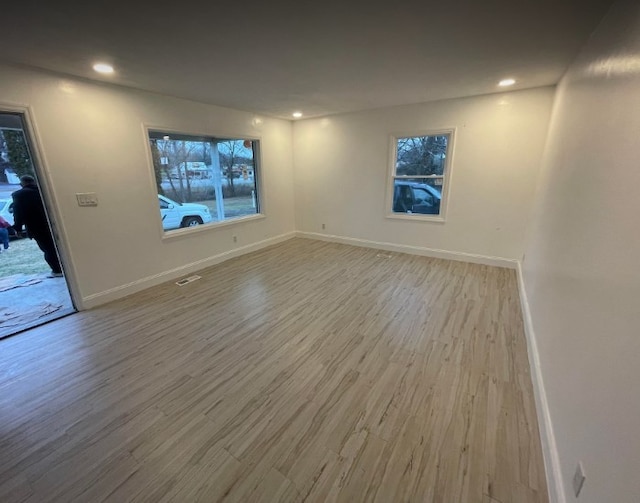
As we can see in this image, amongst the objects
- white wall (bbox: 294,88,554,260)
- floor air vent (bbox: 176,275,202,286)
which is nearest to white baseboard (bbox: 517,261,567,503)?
white wall (bbox: 294,88,554,260)

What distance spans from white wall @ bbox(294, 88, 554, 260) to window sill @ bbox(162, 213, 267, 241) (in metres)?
1.38

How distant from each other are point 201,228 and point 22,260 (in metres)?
3.40

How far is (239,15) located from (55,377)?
2900 mm

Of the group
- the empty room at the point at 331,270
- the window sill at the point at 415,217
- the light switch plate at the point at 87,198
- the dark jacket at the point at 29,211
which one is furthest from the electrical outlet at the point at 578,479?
the dark jacket at the point at 29,211

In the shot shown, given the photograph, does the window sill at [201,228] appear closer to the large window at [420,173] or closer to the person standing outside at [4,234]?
the large window at [420,173]

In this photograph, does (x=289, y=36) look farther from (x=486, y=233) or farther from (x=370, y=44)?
(x=486, y=233)

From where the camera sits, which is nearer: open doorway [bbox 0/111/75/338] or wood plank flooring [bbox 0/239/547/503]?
wood plank flooring [bbox 0/239/547/503]

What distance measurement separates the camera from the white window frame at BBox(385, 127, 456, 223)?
13.9 ft

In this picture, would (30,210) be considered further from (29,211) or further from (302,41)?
(302,41)

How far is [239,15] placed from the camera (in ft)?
5.74

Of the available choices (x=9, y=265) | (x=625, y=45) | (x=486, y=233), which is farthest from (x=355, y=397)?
(x=9, y=265)

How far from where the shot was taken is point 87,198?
3.08 meters

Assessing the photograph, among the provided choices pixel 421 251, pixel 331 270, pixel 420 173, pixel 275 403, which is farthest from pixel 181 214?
A: pixel 421 251

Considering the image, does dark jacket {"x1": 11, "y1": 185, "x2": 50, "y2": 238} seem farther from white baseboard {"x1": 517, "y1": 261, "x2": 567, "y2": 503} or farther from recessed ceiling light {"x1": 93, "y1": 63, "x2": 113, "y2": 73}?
white baseboard {"x1": 517, "y1": 261, "x2": 567, "y2": 503}
